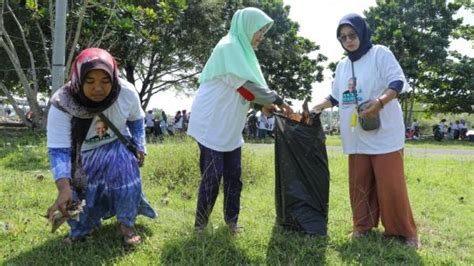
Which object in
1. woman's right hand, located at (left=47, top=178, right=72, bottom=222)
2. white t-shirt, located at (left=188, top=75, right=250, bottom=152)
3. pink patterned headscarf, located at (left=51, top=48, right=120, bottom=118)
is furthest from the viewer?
white t-shirt, located at (left=188, top=75, right=250, bottom=152)

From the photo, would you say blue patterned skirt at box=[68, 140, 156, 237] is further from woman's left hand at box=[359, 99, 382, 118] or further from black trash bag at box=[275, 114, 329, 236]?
woman's left hand at box=[359, 99, 382, 118]

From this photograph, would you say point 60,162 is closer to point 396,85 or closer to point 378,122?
point 378,122

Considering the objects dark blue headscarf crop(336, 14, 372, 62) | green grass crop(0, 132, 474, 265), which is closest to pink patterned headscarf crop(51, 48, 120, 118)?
green grass crop(0, 132, 474, 265)

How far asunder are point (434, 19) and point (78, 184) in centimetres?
2557

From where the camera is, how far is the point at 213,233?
3.01m

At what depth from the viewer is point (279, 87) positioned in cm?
2700

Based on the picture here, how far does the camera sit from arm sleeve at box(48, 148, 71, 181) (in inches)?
102

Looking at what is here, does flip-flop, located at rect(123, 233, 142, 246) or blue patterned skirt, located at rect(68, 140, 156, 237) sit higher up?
blue patterned skirt, located at rect(68, 140, 156, 237)

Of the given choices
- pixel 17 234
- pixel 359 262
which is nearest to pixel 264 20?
pixel 359 262

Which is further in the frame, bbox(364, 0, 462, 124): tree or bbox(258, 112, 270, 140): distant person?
bbox(364, 0, 462, 124): tree

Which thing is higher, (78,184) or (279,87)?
(279,87)

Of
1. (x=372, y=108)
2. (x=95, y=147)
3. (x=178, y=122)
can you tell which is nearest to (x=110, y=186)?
(x=95, y=147)

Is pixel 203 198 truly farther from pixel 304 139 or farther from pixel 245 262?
pixel 304 139

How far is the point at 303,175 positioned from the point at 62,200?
1.59 m
